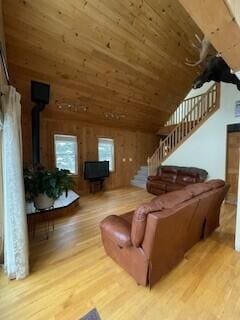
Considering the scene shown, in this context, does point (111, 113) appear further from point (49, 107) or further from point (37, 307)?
point (37, 307)

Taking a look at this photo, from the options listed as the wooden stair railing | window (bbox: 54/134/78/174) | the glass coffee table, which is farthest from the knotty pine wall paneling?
the glass coffee table

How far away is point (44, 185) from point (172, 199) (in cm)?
177

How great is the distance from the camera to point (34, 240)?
2.86 m

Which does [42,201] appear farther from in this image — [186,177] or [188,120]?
[188,120]

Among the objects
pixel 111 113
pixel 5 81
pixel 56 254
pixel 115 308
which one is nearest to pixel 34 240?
pixel 56 254

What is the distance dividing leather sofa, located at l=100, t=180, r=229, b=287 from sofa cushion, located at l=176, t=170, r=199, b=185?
2.92 meters

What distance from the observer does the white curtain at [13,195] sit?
1895mm

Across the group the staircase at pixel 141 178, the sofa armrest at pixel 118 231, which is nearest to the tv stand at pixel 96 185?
the staircase at pixel 141 178

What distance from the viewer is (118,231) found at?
1992 mm

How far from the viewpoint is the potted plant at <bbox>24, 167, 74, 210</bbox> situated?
99.4 inches

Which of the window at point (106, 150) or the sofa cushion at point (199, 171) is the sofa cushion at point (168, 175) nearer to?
the sofa cushion at point (199, 171)

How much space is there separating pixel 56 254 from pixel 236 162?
4759 millimetres

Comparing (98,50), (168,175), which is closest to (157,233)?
(98,50)

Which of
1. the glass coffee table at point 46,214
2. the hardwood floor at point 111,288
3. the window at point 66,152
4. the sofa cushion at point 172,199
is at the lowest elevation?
the hardwood floor at point 111,288
